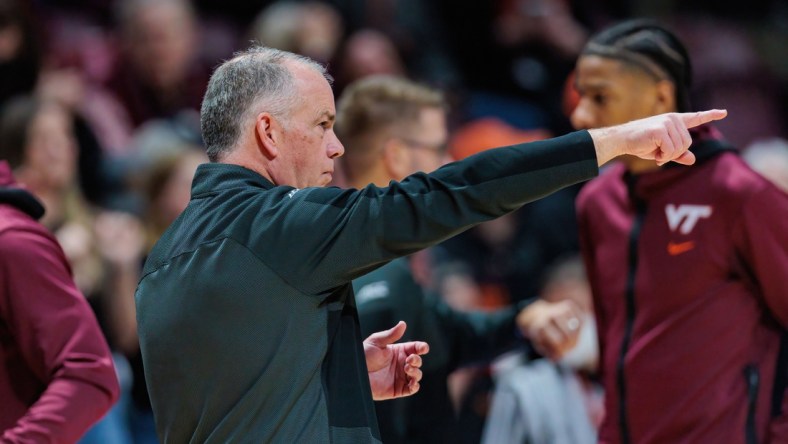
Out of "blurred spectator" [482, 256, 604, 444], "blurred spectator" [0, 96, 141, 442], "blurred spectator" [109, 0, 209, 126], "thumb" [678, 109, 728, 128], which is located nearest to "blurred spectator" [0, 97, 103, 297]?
"blurred spectator" [0, 96, 141, 442]

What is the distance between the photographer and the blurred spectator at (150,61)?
755 cm

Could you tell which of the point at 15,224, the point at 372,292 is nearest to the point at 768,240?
the point at 372,292

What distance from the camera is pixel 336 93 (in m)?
7.95

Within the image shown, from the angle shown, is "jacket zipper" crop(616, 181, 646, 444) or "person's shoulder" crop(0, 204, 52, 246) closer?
"person's shoulder" crop(0, 204, 52, 246)

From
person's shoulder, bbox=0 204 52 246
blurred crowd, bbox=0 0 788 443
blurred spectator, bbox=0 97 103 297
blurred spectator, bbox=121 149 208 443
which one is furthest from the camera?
blurred crowd, bbox=0 0 788 443

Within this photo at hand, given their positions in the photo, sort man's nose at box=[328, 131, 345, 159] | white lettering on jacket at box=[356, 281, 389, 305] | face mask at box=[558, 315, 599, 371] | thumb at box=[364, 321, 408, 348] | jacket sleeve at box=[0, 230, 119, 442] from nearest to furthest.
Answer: man's nose at box=[328, 131, 345, 159]
thumb at box=[364, 321, 408, 348]
jacket sleeve at box=[0, 230, 119, 442]
white lettering on jacket at box=[356, 281, 389, 305]
face mask at box=[558, 315, 599, 371]

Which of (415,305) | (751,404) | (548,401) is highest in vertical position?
(415,305)

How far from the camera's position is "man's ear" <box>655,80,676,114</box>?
4.30 meters

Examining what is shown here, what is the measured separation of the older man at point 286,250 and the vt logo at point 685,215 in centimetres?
132

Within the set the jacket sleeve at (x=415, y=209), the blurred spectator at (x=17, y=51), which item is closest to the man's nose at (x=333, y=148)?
the jacket sleeve at (x=415, y=209)

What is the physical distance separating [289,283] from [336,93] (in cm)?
523

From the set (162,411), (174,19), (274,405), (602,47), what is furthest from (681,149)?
(174,19)

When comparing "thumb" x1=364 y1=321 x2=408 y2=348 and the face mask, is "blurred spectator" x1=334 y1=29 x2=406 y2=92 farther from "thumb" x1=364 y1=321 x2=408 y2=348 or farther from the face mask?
"thumb" x1=364 y1=321 x2=408 y2=348

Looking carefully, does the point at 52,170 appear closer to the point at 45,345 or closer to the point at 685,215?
the point at 45,345
